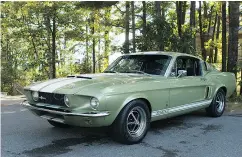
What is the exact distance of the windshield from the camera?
5855 millimetres

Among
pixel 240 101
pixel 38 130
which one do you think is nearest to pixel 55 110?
pixel 38 130

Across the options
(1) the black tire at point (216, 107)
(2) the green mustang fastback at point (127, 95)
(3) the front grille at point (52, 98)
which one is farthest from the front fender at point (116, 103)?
(1) the black tire at point (216, 107)

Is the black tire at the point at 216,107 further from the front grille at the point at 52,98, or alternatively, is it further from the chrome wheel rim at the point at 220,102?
the front grille at the point at 52,98

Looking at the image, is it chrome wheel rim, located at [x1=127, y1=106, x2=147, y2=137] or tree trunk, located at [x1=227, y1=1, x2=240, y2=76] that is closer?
chrome wheel rim, located at [x1=127, y1=106, x2=147, y2=137]

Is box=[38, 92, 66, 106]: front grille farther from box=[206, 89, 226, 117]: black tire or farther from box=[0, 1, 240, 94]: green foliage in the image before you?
box=[0, 1, 240, 94]: green foliage

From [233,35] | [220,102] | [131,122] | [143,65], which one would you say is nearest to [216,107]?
[220,102]

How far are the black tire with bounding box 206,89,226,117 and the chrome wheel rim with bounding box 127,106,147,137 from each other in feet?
9.25

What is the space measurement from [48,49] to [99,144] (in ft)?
61.3

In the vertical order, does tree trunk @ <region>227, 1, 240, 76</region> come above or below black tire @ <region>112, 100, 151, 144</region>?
above

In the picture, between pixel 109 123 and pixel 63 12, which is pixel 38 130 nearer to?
pixel 109 123

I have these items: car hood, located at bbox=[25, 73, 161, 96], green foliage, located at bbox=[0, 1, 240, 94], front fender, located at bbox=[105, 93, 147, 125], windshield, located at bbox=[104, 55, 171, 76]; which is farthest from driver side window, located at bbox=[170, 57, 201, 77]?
green foliage, located at bbox=[0, 1, 240, 94]

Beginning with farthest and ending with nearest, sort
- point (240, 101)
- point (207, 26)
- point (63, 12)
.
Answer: point (207, 26) → point (63, 12) → point (240, 101)

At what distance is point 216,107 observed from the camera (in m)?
7.31

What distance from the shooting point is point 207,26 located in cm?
2636
